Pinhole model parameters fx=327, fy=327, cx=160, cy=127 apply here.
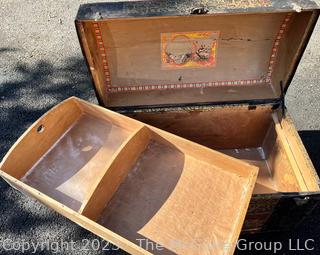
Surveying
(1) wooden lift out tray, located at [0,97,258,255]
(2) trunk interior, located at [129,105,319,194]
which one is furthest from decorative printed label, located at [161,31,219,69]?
(1) wooden lift out tray, located at [0,97,258,255]

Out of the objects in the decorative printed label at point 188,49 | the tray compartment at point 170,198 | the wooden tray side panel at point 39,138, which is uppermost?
the decorative printed label at point 188,49

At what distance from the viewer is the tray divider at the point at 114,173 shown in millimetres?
1693

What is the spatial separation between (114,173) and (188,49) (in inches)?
35.4

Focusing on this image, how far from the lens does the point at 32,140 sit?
1871 millimetres

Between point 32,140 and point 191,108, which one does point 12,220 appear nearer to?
point 32,140

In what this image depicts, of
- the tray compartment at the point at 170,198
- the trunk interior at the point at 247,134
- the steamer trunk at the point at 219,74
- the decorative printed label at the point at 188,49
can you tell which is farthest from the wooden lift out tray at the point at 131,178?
the decorative printed label at the point at 188,49

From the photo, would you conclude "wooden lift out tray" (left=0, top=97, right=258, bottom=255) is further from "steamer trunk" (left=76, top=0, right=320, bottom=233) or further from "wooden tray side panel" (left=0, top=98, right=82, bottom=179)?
"steamer trunk" (left=76, top=0, right=320, bottom=233)

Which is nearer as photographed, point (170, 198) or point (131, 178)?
point (170, 198)

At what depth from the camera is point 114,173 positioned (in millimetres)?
1865

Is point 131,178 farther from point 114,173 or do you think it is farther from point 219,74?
point 219,74

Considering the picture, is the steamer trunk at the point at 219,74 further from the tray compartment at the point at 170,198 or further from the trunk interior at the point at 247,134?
the tray compartment at the point at 170,198

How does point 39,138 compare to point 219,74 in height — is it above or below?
below

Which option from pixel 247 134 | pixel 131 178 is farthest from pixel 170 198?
pixel 247 134

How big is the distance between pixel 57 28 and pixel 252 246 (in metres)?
3.43
